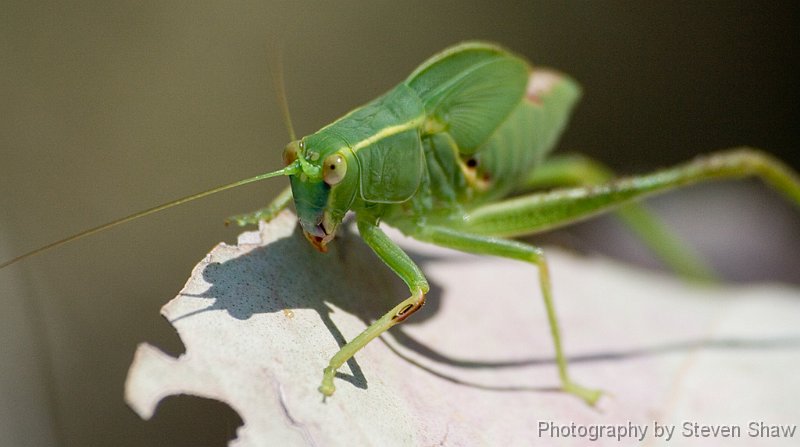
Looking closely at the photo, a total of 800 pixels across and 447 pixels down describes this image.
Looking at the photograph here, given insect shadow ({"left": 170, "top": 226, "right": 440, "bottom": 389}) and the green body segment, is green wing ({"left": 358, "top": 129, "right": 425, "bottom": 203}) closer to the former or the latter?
the green body segment

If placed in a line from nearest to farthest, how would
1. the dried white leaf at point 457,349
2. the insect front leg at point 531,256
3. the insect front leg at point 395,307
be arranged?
the dried white leaf at point 457,349, the insect front leg at point 395,307, the insect front leg at point 531,256

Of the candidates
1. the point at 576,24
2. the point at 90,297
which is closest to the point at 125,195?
the point at 90,297

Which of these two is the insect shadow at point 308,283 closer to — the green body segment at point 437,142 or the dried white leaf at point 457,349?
the dried white leaf at point 457,349

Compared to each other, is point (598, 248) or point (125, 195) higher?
point (125, 195)

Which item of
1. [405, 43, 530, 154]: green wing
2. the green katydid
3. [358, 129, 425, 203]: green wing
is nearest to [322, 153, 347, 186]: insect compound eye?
the green katydid

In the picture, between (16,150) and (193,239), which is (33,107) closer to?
(16,150)

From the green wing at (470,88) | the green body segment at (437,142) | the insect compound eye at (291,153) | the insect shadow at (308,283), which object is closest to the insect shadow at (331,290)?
the insect shadow at (308,283)

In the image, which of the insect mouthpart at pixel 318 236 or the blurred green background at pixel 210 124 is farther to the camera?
the blurred green background at pixel 210 124
